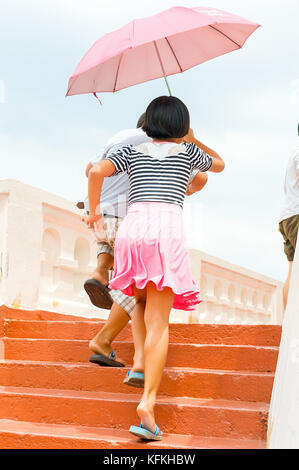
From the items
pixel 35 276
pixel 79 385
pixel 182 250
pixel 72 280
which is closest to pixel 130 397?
pixel 79 385

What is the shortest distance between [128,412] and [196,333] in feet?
3.61

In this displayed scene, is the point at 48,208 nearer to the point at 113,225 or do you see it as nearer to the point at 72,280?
the point at 72,280

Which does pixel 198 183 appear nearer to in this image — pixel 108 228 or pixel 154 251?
pixel 154 251

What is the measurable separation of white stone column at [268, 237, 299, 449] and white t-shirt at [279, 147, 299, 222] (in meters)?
2.20

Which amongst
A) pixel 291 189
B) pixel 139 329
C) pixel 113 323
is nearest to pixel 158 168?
pixel 139 329

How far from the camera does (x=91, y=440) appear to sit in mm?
3537

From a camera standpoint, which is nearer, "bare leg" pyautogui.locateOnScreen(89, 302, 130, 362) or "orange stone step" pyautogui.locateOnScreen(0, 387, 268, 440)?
"orange stone step" pyautogui.locateOnScreen(0, 387, 268, 440)

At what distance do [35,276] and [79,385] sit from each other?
2856 mm

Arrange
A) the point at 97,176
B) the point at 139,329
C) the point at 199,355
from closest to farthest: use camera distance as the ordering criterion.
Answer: the point at 97,176, the point at 139,329, the point at 199,355

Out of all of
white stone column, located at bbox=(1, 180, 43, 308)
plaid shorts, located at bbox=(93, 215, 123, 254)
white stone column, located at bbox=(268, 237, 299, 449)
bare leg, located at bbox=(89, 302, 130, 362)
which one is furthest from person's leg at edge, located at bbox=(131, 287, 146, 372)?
white stone column, located at bbox=(1, 180, 43, 308)

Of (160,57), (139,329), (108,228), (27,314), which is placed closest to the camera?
(139,329)

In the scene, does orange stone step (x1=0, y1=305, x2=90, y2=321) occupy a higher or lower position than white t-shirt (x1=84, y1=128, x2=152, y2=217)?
lower

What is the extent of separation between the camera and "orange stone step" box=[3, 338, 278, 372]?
4.27 meters

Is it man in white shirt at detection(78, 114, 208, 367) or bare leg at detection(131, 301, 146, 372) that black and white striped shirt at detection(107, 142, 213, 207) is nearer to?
bare leg at detection(131, 301, 146, 372)
